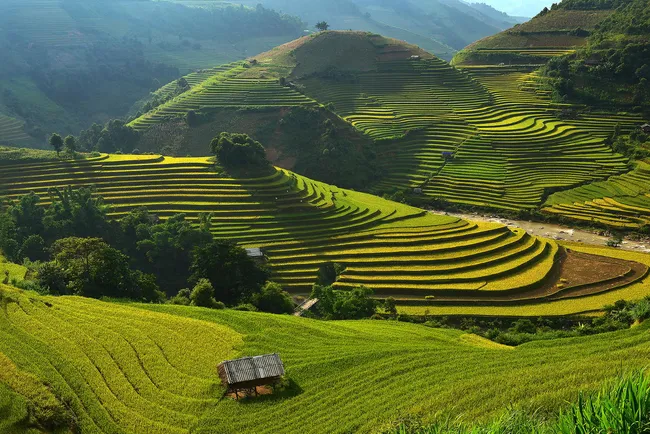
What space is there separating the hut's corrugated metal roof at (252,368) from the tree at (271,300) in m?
13.3

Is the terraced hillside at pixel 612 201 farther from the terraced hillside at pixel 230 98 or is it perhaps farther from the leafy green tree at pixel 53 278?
the leafy green tree at pixel 53 278

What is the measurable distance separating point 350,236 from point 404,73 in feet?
164

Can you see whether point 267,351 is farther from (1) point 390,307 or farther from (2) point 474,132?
(2) point 474,132

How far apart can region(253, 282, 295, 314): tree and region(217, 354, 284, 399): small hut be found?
43.4 feet

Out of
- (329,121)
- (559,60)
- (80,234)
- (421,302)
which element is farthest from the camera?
(559,60)

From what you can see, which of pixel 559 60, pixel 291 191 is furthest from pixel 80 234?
pixel 559 60

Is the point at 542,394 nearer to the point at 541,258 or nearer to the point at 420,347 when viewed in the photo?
the point at 420,347

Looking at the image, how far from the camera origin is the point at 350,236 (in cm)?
4347

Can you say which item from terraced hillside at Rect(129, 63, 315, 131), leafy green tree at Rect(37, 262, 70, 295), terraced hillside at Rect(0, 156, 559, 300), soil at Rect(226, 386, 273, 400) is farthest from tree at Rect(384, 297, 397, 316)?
terraced hillside at Rect(129, 63, 315, 131)

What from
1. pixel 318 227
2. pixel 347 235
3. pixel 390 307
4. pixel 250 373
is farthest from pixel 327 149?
pixel 250 373

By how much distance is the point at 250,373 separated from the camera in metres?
18.0

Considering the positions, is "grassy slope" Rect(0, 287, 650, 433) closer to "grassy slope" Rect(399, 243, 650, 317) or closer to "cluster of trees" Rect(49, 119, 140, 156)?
"grassy slope" Rect(399, 243, 650, 317)

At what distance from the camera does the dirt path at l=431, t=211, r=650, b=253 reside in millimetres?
44844

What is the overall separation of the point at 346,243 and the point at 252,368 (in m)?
25.1
